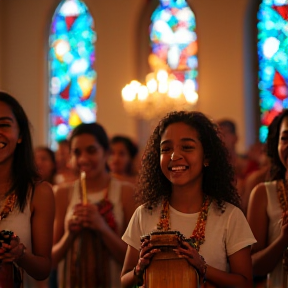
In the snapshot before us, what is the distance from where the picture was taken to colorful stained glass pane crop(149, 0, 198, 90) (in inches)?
458

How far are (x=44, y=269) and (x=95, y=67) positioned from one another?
30.2 feet

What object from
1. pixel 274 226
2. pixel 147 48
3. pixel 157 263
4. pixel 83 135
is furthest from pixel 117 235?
pixel 147 48

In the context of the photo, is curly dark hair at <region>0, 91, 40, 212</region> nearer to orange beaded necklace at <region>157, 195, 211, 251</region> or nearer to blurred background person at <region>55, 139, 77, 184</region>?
orange beaded necklace at <region>157, 195, 211, 251</region>

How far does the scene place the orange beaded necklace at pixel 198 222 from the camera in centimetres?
275

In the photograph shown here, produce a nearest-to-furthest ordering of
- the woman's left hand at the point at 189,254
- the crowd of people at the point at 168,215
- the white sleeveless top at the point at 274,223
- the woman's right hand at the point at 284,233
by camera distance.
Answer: the woman's left hand at the point at 189,254, the crowd of people at the point at 168,215, the woman's right hand at the point at 284,233, the white sleeveless top at the point at 274,223

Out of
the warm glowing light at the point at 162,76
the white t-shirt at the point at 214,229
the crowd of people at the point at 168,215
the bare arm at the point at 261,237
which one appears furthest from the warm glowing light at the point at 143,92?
the white t-shirt at the point at 214,229

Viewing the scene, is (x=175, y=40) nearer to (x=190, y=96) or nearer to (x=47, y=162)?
(x=190, y=96)

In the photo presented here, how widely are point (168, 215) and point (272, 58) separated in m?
8.71

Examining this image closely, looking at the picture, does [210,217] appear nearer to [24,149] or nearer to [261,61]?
[24,149]

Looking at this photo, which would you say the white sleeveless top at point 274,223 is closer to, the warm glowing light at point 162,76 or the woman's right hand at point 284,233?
the woman's right hand at point 284,233

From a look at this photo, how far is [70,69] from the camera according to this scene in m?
12.4

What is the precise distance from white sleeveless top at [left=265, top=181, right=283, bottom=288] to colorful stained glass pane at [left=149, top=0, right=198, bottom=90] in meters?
8.47

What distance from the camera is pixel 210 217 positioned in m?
2.82

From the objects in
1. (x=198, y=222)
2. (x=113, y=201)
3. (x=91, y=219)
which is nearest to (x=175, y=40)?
(x=113, y=201)
